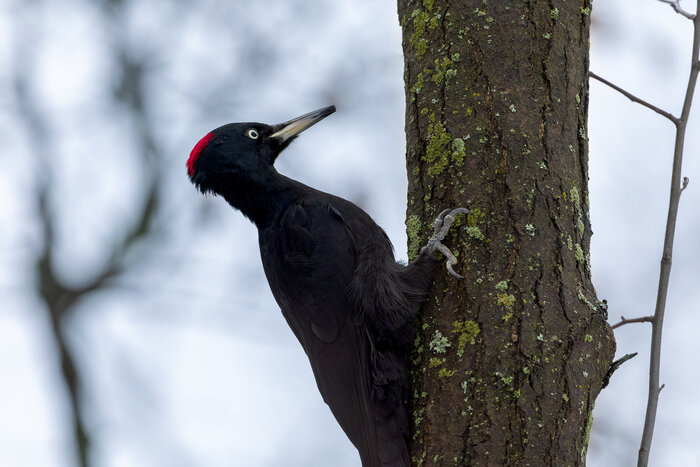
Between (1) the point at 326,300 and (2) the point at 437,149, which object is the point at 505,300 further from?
(1) the point at 326,300

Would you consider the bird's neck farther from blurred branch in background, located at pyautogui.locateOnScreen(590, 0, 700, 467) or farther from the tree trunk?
blurred branch in background, located at pyautogui.locateOnScreen(590, 0, 700, 467)

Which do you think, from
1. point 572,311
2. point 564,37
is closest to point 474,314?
point 572,311

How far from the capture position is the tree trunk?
195 centimetres

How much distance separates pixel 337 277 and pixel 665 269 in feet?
3.71

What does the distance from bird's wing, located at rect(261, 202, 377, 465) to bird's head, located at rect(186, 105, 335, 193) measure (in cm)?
30

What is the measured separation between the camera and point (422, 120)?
8.06 ft

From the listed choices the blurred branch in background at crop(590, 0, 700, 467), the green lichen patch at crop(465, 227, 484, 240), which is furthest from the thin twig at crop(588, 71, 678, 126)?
the green lichen patch at crop(465, 227, 484, 240)

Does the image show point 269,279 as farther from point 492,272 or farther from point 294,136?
point 492,272

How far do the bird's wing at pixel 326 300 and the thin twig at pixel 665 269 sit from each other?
853 mm

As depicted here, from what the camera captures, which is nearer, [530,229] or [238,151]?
[530,229]

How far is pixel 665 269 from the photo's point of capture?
2.09 m

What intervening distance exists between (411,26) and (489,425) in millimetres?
1393

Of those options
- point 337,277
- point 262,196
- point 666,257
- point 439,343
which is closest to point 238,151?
point 262,196

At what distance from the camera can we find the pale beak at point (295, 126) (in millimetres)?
3346
